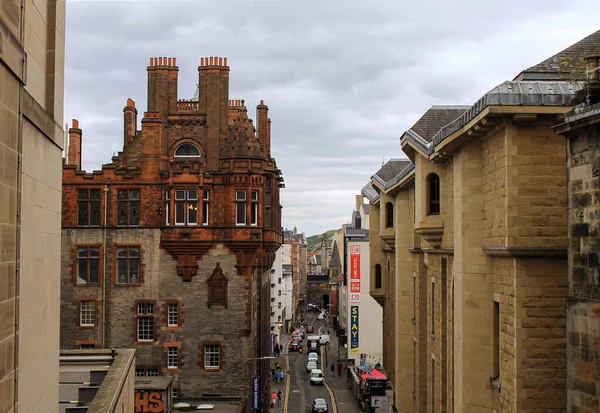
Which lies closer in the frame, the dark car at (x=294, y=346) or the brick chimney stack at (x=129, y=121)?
the brick chimney stack at (x=129, y=121)

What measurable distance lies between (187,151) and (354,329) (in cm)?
2939

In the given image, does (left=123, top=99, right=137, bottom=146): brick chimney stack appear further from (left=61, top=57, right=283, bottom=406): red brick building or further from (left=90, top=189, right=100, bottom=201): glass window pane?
(left=90, top=189, right=100, bottom=201): glass window pane

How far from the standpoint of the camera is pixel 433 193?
22.2 meters

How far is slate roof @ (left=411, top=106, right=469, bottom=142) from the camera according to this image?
23.6 m

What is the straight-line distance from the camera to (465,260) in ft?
52.1

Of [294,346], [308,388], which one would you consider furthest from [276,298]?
[308,388]

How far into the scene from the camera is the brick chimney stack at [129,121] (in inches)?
1693

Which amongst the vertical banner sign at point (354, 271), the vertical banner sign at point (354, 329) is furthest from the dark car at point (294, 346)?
the vertical banner sign at point (354, 271)

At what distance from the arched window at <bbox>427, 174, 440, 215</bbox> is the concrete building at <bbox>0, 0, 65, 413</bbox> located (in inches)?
505

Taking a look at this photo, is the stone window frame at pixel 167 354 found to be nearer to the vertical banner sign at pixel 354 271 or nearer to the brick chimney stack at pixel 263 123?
the brick chimney stack at pixel 263 123

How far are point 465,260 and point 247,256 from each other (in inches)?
1004

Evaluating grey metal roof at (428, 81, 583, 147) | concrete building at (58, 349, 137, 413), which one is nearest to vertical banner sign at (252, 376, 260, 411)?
concrete building at (58, 349, 137, 413)

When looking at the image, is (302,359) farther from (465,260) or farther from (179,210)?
(465,260)

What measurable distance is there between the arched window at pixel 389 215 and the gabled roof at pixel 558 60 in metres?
21.4
